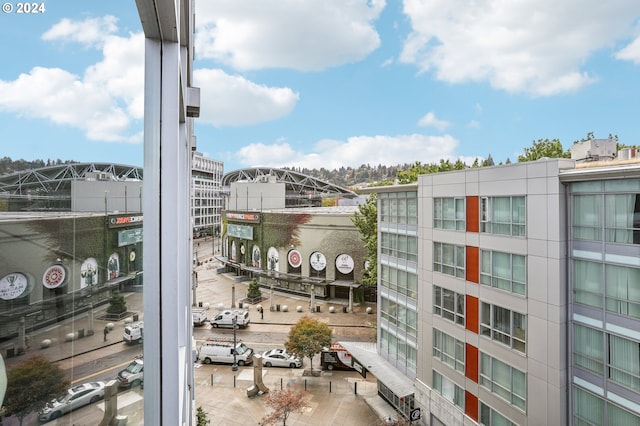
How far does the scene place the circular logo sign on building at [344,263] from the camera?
3097 cm

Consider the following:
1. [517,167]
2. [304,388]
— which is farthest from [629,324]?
[304,388]

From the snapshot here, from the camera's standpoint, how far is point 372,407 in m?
16.7

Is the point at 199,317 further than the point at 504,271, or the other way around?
the point at 199,317

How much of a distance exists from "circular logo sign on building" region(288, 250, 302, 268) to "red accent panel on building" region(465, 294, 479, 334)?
70.1 ft

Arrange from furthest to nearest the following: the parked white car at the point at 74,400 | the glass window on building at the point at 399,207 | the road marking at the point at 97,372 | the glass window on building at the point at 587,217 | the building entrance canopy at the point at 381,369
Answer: the glass window on building at the point at 399,207, the building entrance canopy at the point at 381,369, the glass window on building at the point at 587,217, the road marking at the point at 97,372, the parked white car at the point at 74,400

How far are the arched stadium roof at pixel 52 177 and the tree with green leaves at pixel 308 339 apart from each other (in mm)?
18959

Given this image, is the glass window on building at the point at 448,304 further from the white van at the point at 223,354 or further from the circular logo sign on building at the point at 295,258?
the circular logo sign on building at the point at 295,258

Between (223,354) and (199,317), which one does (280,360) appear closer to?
(223,354)

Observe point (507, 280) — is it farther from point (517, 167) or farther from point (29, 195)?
point (29, 195)

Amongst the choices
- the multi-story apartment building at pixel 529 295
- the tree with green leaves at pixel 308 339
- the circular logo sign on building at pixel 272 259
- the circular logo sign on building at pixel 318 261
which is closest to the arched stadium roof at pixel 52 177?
the multi-story apartment building at pixel 529 295

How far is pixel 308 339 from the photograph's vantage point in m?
19.3

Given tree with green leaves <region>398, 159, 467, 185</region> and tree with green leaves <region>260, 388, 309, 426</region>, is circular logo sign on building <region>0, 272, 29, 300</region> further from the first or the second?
tree with green leaves <region>398, 159, 467, 185</region>

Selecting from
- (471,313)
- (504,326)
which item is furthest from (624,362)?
(471,313)

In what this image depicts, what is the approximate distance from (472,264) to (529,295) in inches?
84.5
